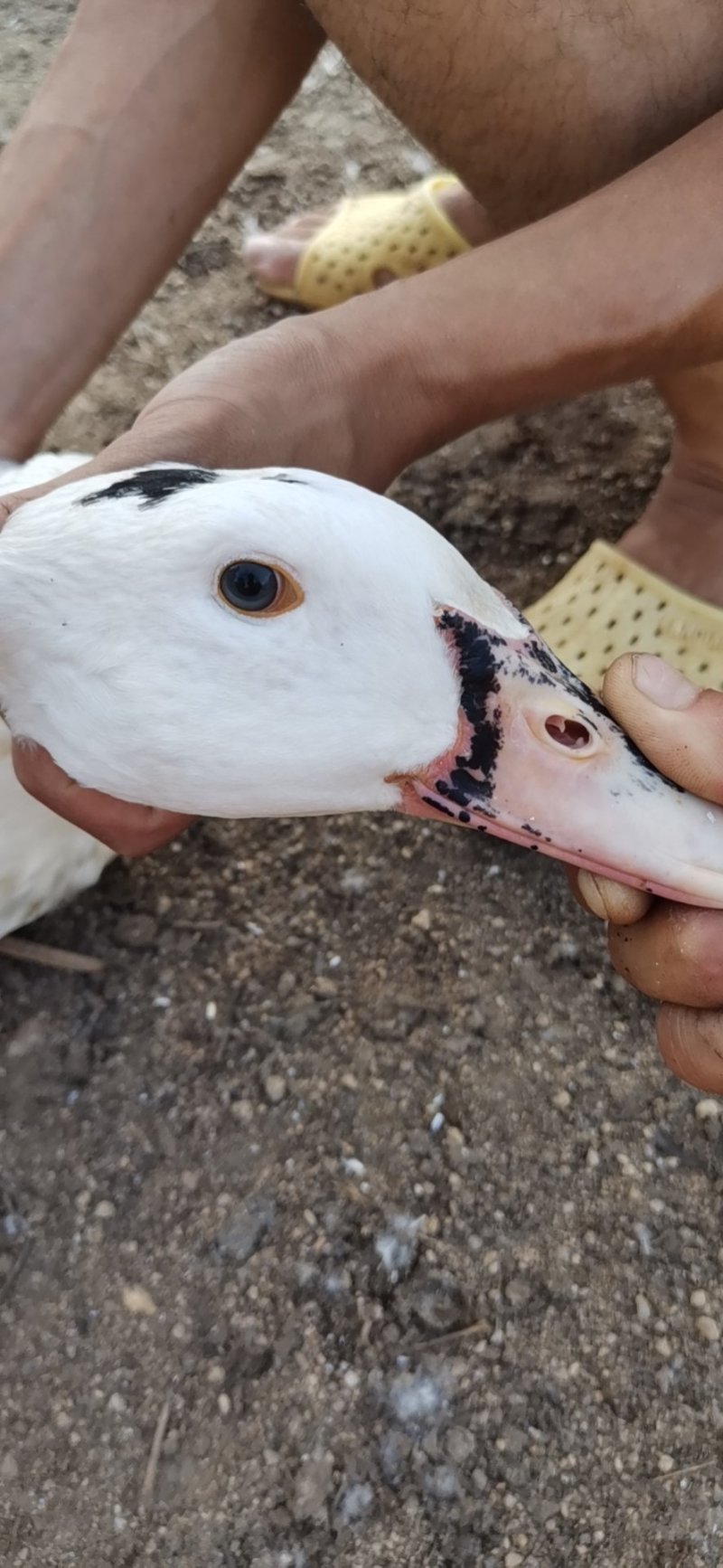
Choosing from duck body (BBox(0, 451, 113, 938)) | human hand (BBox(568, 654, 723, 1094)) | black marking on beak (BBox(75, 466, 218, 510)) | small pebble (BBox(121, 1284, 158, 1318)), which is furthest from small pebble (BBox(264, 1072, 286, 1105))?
black marking on beak (BBox(75, 466, 218, 510))

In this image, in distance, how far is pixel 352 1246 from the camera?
1.51m

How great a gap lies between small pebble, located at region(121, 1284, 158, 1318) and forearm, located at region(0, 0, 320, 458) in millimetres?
1196

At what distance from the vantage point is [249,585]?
1.00 meters

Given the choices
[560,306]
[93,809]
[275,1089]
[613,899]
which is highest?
[560,306]

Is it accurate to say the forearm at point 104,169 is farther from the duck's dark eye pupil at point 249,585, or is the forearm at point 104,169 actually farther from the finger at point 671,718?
the finger at point 671,718

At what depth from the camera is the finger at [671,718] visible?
1098mm

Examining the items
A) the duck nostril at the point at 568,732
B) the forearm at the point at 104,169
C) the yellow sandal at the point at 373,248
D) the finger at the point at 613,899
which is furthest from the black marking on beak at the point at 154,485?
the yellow sandal at the point at 373,248

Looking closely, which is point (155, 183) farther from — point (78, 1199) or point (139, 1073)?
point (78, 1199)

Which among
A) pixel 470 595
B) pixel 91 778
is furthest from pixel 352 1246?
pixel 470 595

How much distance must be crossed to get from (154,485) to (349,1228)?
972mm

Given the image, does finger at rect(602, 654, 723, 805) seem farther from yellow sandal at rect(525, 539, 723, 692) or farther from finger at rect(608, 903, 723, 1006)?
yellow sandal at rect(525, 539, 723, 692)

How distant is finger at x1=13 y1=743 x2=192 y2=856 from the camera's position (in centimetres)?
122

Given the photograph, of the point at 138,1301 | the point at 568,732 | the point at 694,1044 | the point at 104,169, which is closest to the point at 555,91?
the point at 104,169

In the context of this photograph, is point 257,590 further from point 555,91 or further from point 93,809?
point 555,91
